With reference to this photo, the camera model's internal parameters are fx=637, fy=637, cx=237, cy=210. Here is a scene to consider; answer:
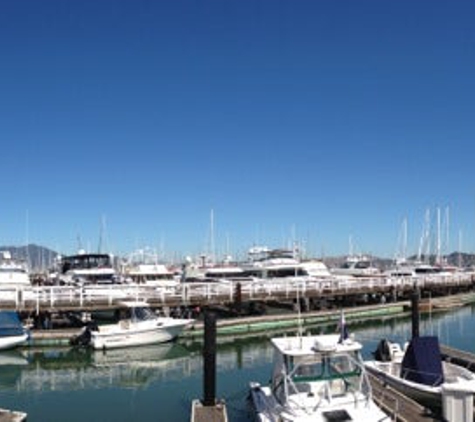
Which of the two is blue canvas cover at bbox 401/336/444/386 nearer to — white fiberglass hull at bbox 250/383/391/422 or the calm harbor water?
white fiberglass hull at bbox 250/383/391/422

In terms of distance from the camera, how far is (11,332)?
3684 centimetres

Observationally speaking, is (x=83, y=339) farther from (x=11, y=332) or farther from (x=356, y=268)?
(x=356, y=268)

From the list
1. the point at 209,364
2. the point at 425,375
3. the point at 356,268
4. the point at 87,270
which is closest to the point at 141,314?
the point at 209,364

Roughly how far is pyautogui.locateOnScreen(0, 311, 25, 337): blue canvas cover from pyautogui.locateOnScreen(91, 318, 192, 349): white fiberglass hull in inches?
170

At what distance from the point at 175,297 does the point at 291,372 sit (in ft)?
94.0

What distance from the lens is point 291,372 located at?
1778 cm

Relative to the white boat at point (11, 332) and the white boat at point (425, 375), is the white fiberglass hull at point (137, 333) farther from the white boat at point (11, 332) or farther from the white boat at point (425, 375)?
the white boat at point (425, 375)

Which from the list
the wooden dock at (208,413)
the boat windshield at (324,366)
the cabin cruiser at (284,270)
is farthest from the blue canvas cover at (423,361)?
the cabin cruiser at (284,270)

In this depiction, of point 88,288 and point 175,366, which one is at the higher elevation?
point 88,288

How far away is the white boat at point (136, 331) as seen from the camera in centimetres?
3700

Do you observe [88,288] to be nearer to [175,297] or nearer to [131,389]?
[175,297]

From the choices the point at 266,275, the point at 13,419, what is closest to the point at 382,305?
the point at 266,275

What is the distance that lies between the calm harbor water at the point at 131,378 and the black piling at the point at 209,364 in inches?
57.5

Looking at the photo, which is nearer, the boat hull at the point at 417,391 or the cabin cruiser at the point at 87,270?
the boat hull at the point at 417,391
